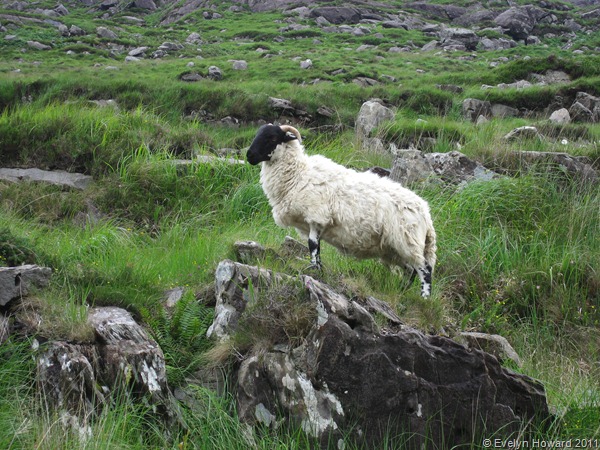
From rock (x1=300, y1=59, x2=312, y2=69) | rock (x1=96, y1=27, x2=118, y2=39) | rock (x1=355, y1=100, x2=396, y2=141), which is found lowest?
rock (x1=96, y1=27, x2=118, y2=39)

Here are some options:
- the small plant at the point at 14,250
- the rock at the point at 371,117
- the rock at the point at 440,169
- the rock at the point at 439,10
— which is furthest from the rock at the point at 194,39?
the small plant at the point at 14,250

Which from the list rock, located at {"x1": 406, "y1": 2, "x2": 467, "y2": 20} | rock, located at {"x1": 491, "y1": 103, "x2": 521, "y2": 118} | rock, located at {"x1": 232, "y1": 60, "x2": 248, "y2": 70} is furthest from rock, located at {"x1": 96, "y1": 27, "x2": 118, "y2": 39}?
rock, located at {"x1": 491, "y1": 103, "x2": 521, "y2": 118}

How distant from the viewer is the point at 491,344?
20.8 ft

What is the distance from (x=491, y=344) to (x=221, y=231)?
526 centimetres

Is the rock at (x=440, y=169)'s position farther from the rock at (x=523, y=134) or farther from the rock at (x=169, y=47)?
the rock at (x=169, y=47)

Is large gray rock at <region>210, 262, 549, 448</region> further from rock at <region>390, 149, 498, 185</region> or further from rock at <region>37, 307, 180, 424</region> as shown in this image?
rock at <region>390, 149, 498, 185</region>

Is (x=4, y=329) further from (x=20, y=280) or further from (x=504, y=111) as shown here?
(x=504, y=111)

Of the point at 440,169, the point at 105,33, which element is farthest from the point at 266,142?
the point at 105,33

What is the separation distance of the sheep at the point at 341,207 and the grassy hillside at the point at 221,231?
1.18 feet

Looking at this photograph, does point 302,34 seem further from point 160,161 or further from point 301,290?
point 301,290

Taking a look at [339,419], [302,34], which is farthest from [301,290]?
[302,34]

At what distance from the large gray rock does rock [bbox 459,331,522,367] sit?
121 centimetres

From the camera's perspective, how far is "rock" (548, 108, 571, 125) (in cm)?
1664

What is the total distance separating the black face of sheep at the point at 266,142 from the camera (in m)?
6.91
